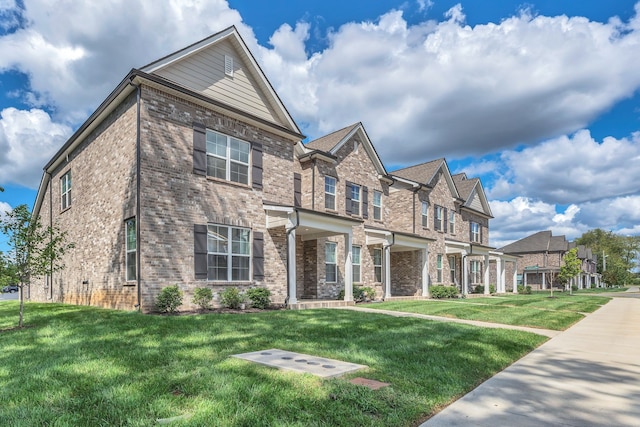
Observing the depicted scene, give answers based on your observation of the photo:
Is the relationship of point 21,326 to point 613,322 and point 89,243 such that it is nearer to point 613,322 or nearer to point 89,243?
point 89,243

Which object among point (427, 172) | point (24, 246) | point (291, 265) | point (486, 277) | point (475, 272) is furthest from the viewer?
point (475, 272)

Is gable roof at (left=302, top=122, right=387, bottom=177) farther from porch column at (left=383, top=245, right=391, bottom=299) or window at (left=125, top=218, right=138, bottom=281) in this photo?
window at (left=125, top=218, right=138, bottom=281)

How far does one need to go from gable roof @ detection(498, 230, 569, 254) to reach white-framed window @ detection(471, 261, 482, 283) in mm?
25647

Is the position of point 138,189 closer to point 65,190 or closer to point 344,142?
point 65,190

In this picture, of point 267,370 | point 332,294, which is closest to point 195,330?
point 267,370

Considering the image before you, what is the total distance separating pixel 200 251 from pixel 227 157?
3313mm

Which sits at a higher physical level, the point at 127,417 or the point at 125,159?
the point at 125,159

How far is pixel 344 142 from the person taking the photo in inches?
776

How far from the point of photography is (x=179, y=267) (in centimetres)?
1172

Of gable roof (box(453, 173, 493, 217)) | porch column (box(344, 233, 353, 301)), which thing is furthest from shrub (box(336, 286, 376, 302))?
gable roof (box(453, 173, 493, 217))

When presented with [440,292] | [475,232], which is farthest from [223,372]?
[475,232]

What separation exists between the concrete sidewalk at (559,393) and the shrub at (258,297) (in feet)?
26.8

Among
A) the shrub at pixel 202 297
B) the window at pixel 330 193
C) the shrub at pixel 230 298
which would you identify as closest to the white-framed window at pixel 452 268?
the window at pixel 330 193

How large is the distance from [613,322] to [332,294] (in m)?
10.1
